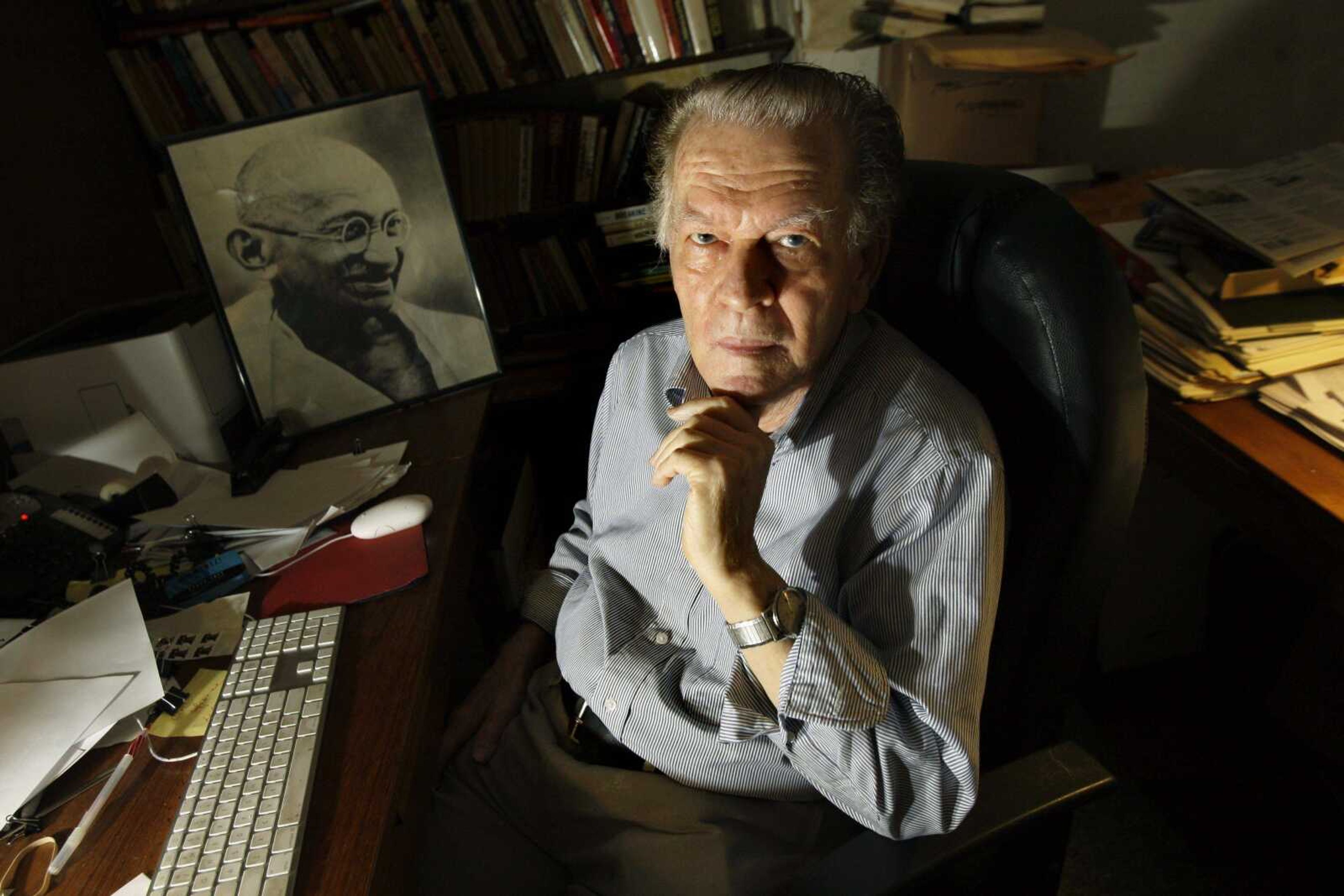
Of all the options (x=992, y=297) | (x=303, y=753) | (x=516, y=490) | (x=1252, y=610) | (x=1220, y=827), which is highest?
(x=992, y=297)

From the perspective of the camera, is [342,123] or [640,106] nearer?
[342,123]

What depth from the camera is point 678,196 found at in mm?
1034

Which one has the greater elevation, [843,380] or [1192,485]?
[843,380]

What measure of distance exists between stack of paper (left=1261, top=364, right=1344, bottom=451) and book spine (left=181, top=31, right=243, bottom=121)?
2.18 meters

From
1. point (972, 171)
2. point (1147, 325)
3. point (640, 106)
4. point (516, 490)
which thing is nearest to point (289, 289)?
point (516, 490)

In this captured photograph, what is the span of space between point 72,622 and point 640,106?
1.68 metres

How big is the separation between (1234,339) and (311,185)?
1.55 metres

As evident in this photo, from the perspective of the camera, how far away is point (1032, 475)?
90cm

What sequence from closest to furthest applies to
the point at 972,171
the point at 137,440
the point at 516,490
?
the point at 972,171, the point at 137,440, the point at 516,490

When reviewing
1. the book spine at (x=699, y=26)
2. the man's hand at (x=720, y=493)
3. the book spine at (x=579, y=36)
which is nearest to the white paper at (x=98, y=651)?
the man's hand at (x=720, y=493)

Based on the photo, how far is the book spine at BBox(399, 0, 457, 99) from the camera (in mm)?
1988

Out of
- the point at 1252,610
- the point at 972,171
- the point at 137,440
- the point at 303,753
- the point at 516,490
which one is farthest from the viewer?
the point at 516,490

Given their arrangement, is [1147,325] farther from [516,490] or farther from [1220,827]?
[516,490]

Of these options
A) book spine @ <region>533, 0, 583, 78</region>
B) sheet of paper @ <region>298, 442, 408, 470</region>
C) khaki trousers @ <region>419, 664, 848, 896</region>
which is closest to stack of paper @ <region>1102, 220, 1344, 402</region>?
khaki trousers @ <region>419, 664, 848, 896</region>
